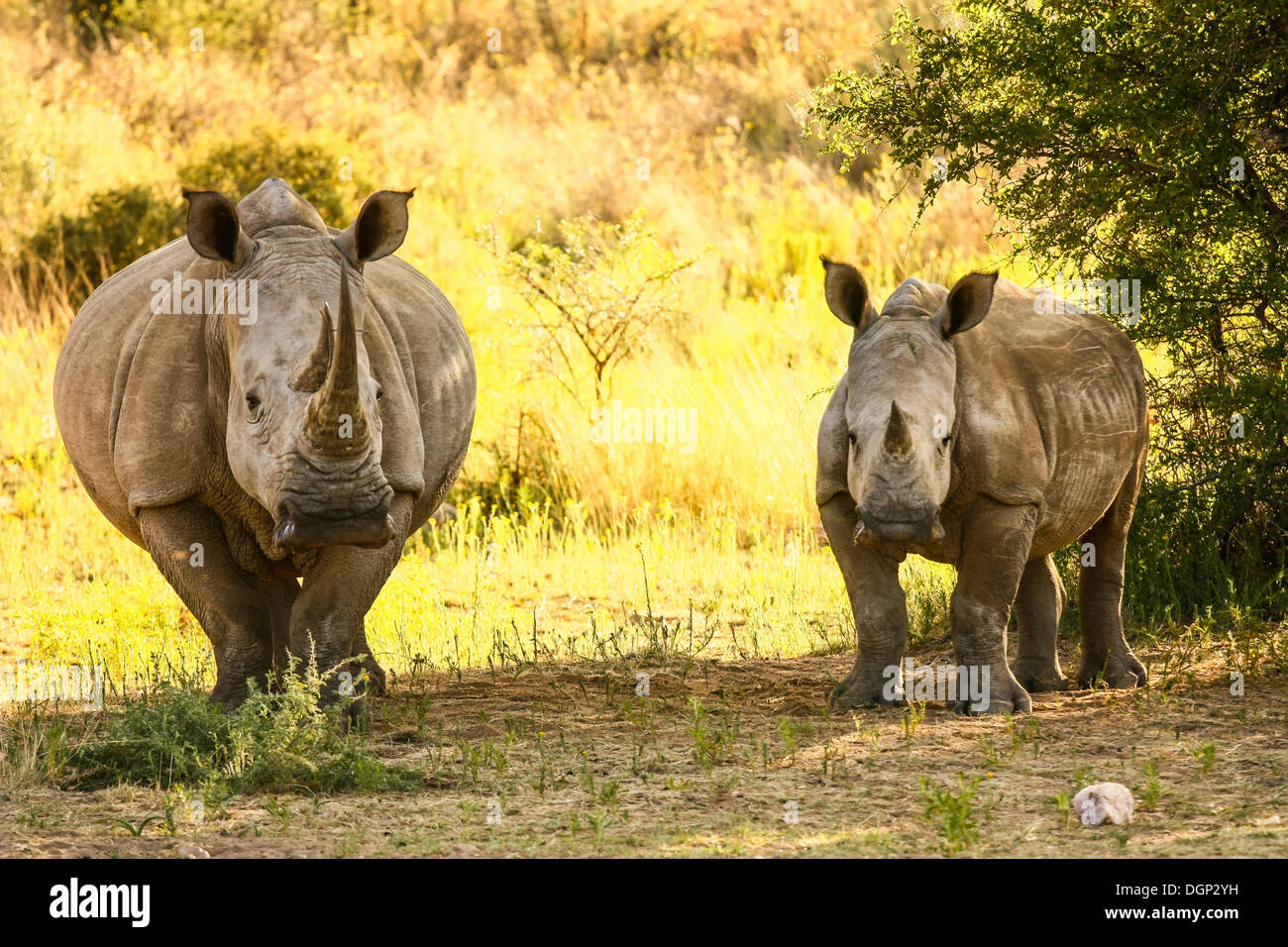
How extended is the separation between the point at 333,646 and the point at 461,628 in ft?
9.93

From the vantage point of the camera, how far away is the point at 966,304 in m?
6.77

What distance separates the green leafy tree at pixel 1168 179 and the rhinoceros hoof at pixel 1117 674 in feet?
2.53

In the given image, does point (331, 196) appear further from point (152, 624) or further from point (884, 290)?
point (152, 624)

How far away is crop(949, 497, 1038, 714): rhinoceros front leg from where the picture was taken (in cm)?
672

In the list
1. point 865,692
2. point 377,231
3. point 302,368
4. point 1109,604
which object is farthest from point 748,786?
point 1109,604

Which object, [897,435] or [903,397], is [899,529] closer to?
[897,435]

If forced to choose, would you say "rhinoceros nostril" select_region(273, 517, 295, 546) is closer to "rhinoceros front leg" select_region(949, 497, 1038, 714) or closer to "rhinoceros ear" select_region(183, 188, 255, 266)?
"rhinoceros ear" select_region(183, 188, 255, 266)

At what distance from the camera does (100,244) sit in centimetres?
1670

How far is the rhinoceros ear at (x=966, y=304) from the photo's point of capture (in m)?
6.71

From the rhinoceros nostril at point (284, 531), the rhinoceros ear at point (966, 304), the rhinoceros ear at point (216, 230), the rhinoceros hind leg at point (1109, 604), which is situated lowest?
the rhinoceros hind leg at point (1109, 604)

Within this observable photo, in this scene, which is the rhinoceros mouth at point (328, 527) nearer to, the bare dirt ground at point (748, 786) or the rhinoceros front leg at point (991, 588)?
the bare dirt ground at point (748, 786)

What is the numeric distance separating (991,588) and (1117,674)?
1.17 metres

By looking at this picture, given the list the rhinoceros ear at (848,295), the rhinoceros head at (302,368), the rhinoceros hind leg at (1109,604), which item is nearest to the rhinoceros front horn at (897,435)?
the rhinoceros ear at (848,295)

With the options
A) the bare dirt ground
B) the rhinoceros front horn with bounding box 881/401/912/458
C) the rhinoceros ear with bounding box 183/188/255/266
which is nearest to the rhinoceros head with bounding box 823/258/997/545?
the rhinoceros front horn with bounding box 881/401/912/458
